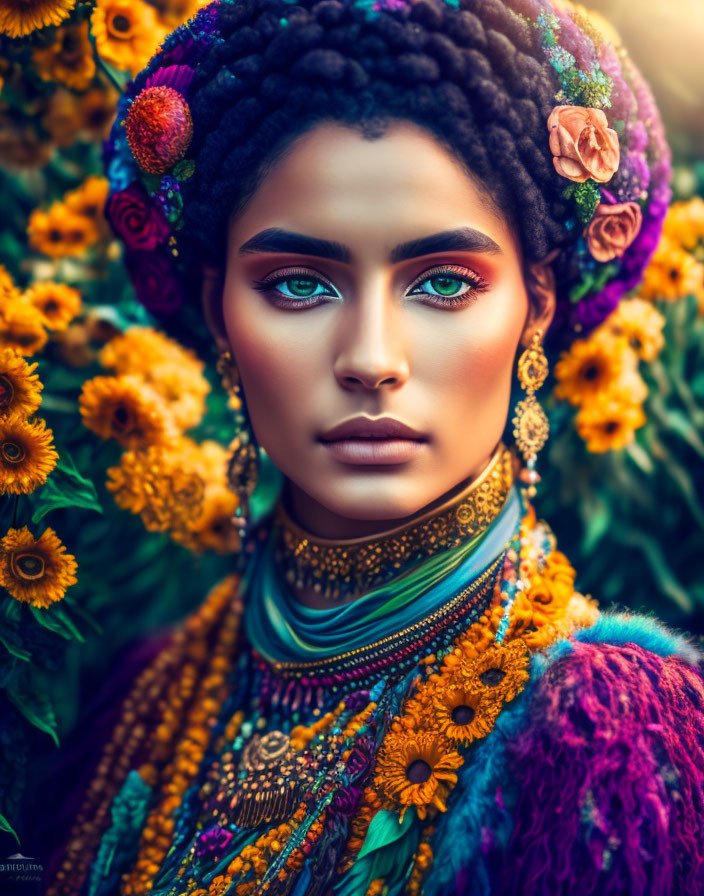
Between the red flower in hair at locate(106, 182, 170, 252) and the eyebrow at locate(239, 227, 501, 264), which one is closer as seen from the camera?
the eyebrow at locate(239, 227, 501, 264)

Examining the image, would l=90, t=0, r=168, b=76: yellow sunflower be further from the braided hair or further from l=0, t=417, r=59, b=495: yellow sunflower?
l=0, t=417, r=59, b=495: yellow sunflower

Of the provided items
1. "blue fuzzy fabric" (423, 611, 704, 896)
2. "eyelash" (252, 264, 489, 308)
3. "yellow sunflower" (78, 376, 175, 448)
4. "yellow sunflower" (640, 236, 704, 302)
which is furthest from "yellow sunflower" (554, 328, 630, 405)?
"yellow sunflower" (78, 376, 175, 448)

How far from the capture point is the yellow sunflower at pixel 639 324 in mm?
2016

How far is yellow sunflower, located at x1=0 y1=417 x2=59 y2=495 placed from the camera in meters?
1.45

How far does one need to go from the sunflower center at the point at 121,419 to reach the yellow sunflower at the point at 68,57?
2.50ft

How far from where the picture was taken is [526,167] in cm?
139

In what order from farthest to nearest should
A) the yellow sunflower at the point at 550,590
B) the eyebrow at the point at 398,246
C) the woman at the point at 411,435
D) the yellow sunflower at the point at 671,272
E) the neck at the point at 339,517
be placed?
the yellow sunflower at the point at 671,272, the neck at the point at 339,517, the yellow sunflower at the point at 550,590, the eyebrow at the point at 398,246, the woman at the point at 411,435

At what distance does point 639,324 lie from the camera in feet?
6.62

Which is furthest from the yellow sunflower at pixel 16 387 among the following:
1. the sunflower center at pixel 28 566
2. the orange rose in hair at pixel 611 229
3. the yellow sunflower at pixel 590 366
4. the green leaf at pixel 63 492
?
the yellow sunflower at pixel 590 366

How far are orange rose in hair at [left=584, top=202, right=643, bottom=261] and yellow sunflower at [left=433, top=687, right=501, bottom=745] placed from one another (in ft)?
2.76

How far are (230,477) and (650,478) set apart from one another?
120 centimetres

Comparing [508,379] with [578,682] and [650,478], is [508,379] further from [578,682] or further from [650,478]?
[650,478]

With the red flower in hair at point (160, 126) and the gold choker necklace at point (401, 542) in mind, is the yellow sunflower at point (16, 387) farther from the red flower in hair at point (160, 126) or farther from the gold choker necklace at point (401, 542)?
the gold choker necklace at point (401, 542)

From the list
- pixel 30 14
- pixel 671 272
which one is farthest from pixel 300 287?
pixel 671 272
